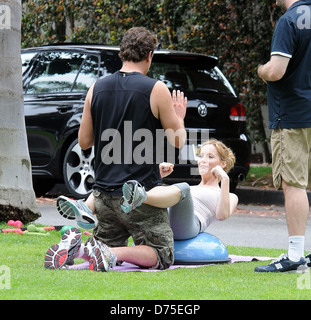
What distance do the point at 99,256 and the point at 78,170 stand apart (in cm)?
523

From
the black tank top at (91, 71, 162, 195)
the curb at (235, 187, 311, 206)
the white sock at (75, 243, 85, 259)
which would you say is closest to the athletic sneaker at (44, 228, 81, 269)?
the white sock at (75, 243, 85, 259)

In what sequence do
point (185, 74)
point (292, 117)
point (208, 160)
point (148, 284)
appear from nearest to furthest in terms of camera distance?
point (148, 284), point (292, 117), point (208, 160), point (185, 74)

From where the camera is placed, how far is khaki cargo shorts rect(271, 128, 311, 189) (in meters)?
5.75

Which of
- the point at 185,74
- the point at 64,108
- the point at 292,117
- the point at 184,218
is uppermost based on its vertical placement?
the point at 185,74

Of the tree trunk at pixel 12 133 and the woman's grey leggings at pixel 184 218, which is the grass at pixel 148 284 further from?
the tree trunk at pixel 12 133

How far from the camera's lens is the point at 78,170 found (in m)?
10.7

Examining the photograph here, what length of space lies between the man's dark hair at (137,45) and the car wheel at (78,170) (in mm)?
4776

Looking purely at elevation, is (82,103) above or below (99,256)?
above

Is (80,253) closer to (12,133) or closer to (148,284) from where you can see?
(148,284)

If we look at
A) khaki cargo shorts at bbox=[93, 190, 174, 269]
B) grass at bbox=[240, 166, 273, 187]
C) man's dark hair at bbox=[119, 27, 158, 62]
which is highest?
man's dark hair at bbox=[119, 27, 158, 62]

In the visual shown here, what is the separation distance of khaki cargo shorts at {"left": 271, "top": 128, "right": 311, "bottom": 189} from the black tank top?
835 millimetres

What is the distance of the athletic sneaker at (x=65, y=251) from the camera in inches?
217

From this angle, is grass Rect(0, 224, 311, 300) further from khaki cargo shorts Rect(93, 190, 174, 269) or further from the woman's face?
the woman's face

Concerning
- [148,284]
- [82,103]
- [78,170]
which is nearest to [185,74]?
[82,103]
